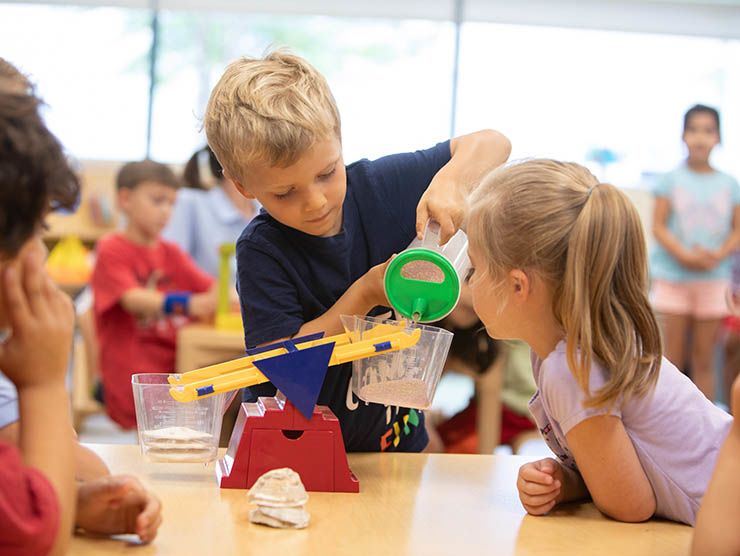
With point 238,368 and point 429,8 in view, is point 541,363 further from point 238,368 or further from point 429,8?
point 429,8

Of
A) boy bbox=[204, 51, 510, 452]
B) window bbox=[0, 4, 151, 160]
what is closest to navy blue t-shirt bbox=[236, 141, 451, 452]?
boy bbox=[204, 51, 510, 452]

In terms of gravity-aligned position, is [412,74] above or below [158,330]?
above

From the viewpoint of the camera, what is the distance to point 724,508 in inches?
39.9

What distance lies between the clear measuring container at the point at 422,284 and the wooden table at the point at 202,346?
6.26 ft

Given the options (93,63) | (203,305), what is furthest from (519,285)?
(93,63)

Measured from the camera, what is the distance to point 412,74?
24.0 ft

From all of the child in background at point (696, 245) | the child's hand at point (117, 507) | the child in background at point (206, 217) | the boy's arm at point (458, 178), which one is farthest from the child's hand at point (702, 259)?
the child's hand at point (117, 507)

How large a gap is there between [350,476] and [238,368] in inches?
8.5

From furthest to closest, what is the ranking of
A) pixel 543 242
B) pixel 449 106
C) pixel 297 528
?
1. pixel 449 106
2. pixel 543 242
3. pixel 297 528

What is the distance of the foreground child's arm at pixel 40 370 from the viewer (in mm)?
906

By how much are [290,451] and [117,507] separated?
30cm

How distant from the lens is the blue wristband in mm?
3316

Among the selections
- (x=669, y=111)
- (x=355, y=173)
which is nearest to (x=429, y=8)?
(x=669, y=111)

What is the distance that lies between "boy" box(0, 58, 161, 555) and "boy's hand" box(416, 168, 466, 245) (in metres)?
0.61
